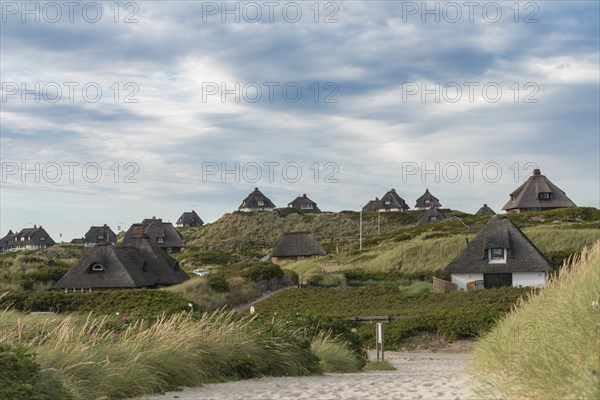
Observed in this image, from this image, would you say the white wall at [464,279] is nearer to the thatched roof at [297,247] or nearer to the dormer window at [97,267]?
the dormer window at [97,267]

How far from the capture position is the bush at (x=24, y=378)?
8.84 metres

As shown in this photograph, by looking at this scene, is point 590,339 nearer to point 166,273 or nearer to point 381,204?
point 166,273

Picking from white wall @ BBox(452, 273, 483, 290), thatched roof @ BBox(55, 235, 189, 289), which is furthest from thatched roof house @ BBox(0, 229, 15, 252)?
white wall @ BBox(452, 273, 483, 290)

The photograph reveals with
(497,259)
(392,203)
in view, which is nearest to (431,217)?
(392,203)

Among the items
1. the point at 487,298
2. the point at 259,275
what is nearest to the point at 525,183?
the point at 259,275

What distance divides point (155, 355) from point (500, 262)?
34947mm

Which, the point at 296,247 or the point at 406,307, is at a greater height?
the point at 296,247

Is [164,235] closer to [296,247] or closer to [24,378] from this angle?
[296,247]

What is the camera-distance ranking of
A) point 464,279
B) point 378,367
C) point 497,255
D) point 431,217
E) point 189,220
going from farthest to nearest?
point 189,220
point 431,217
point 464,279
point 497,255
point 378,367

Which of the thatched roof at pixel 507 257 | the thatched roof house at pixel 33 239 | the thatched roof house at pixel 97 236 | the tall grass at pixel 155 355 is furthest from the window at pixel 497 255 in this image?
the thatched roof house at pixel 33 239

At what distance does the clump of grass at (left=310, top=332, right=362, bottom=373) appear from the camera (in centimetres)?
1708

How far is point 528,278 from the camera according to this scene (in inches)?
1708

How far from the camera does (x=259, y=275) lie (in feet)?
160

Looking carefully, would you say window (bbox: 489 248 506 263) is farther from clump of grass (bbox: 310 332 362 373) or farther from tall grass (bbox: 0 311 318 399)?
tall grass (bbox: 0 311 318 399)
